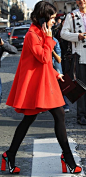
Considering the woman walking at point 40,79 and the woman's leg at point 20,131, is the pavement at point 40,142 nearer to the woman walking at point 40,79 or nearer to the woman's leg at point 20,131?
the woman's leg at point 20,131

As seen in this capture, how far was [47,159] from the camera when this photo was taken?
16.0ft

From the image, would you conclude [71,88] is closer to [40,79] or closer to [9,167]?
[40,79]

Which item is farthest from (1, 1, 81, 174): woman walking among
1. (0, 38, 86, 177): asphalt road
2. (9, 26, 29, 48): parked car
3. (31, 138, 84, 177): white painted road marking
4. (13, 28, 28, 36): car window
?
(13, 28, 28, 36): car window

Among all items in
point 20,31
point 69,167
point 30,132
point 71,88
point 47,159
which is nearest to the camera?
point 69,167

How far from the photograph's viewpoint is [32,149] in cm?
532

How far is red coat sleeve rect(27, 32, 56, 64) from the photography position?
13.4 ft

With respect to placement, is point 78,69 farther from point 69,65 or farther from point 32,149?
point 32,149

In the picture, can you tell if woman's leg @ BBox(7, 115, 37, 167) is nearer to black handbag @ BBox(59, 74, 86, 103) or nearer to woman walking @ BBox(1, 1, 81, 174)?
woman walking @ BBox(1, 1, 81, 174)

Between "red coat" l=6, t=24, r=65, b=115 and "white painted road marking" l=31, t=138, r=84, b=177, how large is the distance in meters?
0.63

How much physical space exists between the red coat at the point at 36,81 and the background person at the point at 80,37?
7.58ft

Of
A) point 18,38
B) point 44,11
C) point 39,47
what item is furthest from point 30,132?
point 18,38

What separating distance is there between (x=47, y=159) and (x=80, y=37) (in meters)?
2.19

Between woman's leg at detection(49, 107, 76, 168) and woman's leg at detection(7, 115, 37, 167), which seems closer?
woman's leg at detection(49, 107, 76, 168)

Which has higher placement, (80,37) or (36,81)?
(36,81)
